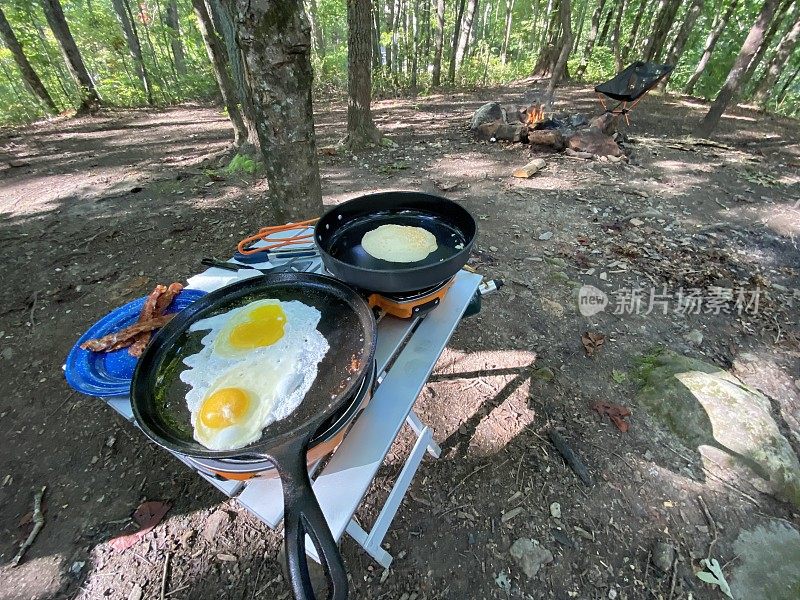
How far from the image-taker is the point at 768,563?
201 centimetres

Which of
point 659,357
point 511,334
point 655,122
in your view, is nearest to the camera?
point 659,357

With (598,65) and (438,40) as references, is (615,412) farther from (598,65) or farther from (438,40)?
(598,65)

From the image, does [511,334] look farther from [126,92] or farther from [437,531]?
[126,92]

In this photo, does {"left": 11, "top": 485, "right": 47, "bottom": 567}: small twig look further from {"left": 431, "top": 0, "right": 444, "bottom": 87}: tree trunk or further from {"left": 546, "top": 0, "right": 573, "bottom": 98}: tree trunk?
{"left": 431, "top": 0, "right": 444, "bottom": 87}: tree trunk

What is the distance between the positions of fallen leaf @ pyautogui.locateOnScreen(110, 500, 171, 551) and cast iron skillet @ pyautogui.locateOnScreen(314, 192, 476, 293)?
1.95 meters

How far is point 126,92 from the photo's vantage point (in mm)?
13203

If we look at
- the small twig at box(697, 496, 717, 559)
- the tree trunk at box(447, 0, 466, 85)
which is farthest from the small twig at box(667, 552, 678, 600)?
the tree trunk at box(447, 0, 466, 85)

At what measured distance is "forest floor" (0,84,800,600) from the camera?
2027 millimetres

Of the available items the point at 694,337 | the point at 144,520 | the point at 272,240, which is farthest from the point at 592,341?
the point at 144,520

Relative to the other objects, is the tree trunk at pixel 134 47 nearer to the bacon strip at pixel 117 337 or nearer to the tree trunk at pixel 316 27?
the tree trunk at pixel 316 27

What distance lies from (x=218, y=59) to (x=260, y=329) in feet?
21.6

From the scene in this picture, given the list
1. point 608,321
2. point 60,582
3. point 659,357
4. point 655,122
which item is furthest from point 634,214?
point 60,582

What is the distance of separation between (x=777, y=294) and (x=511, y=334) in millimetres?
3055

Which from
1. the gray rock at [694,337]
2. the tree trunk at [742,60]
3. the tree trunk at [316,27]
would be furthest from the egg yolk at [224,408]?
the tree trunk at [316,27]
